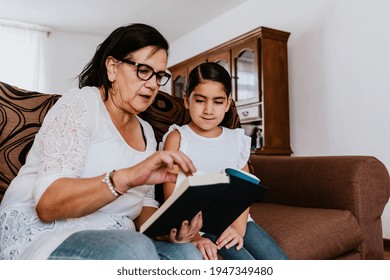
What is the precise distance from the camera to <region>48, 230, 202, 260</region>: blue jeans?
663mm

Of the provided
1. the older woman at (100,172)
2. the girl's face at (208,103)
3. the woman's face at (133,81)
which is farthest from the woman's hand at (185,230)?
the girl's face at (208,103)

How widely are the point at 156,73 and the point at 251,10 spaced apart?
3145mm

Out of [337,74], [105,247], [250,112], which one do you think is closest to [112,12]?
[250,112]

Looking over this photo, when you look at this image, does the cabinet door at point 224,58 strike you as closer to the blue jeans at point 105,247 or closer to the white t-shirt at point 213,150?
the white t-shirt at point 213,150

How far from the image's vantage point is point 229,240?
3.63ft

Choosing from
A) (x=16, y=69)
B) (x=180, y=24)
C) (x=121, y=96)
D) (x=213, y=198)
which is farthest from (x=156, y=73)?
(x=16, y=69)

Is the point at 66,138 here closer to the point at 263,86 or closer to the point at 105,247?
the point at 105,247

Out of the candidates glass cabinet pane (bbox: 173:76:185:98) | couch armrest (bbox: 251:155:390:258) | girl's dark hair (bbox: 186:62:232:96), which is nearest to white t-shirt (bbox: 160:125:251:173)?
girl's dark hair (bbox: 186:62:232:96)

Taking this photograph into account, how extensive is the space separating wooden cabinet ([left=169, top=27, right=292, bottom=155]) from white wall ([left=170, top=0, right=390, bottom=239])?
0.13 m

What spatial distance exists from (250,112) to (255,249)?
2233mm

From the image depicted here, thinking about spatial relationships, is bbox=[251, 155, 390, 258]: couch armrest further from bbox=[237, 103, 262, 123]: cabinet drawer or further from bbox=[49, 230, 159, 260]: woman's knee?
bbox=[237, 103, 262, 123]: cabinet drawer

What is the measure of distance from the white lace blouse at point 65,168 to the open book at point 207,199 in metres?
0.14

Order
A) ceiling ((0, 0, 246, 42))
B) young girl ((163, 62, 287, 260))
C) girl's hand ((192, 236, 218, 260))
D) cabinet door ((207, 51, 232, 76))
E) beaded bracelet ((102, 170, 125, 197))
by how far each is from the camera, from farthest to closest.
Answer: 1. ceiling ((0, 0, 246, 42))
2. cabinet door ((207, 51, 232, 76))
3. young girl ((163, 62, 287, 260))
4. girl's hand ((192, 236, 218, 260))
5. beaded bracelet ((102, 170, 125, 197))

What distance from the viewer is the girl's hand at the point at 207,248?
3.41 ft
